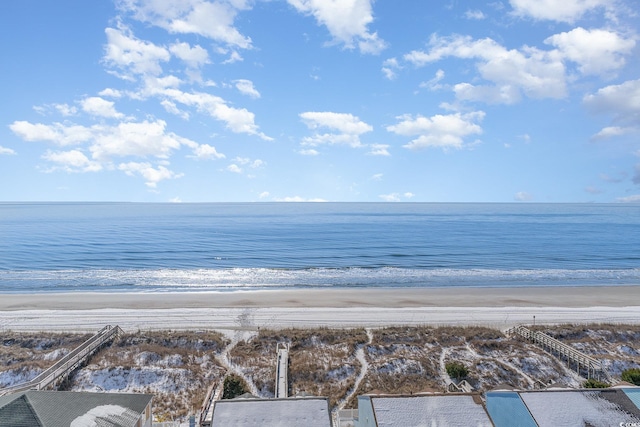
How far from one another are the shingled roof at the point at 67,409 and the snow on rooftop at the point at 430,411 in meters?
10.8

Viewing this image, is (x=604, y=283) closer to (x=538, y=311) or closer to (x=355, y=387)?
(x=538, y=311)

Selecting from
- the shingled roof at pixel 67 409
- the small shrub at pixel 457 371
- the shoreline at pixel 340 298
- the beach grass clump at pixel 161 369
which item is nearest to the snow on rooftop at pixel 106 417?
the shingled roof at pixel 67 409

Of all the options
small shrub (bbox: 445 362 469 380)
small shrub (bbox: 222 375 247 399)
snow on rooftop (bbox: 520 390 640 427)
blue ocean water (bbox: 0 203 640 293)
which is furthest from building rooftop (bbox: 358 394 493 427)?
blue ocean water (bbox: 0 203 640 293)

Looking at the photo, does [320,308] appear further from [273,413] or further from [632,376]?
[273,413]

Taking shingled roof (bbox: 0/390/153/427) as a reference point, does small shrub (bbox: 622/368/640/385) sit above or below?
below

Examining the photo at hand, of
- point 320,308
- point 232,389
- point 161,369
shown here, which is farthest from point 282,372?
point 320,308

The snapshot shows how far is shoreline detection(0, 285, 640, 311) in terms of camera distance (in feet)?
148

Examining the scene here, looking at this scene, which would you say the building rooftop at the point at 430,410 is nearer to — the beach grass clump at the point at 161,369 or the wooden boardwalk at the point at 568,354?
the beach grass clump at the point at 161,369

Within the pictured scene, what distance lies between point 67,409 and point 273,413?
855 centimetres

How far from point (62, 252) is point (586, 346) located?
84.1 metres

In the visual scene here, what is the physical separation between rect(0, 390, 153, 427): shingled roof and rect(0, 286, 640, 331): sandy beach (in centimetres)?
1779

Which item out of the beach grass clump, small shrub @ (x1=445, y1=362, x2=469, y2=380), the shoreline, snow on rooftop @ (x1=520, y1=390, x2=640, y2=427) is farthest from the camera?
the shoreline

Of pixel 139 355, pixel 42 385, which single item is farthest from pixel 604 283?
pixel 42 385

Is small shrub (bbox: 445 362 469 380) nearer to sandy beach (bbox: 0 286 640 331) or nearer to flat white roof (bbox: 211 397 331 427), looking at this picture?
sandy beach (bbox: 0 286 640 331)
